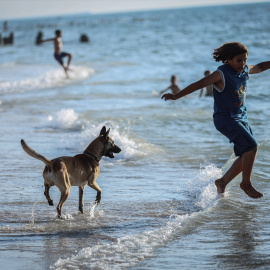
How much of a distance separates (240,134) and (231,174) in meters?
0.67

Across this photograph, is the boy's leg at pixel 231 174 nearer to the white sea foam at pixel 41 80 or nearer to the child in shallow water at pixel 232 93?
the child in shallow water at pixel 232 93

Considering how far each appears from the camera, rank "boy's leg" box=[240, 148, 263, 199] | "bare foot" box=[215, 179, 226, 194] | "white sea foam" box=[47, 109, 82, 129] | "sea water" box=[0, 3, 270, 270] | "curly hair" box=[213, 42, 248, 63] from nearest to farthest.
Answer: "sea water" box=[0, 3, 270, 270], "curly hair" box=[213, 42, 248, 63], "boy's leg" box=[240, 148, 263, 199], "bare foot" box=[215, 179, 226, 194], "white sea foam" box=[47, 109, 82, 129]

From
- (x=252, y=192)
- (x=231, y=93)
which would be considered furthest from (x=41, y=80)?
(x=231, y=93)

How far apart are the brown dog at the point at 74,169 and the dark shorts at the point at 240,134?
1341 mm

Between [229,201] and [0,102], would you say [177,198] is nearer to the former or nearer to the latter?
[229,201]

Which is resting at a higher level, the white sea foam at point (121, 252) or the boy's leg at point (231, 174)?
the boy's leg at point (231, 174)

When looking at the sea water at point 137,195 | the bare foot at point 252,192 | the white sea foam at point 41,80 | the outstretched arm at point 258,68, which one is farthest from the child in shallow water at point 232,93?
the white sea foam at point 41,80

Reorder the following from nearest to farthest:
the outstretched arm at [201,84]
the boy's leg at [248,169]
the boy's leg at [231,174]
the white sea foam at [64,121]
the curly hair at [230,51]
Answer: the outstretched arm at [201,84]
the curly hair at [230,51]
the boy's leg at [248,169]
the boy's leg at [231,174]
the white sea foam at [64,121]

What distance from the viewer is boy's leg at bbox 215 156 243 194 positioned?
606 centimetres

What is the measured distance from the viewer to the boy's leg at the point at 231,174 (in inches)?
239

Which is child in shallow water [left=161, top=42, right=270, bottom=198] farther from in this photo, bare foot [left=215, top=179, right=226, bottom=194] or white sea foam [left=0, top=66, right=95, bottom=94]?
white sea foam [left=0, top=66, right=95, bottom=94]

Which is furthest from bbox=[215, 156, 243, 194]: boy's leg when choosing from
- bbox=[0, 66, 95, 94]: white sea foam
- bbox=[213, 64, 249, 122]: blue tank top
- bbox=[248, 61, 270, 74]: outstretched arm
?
bbox=[0, 66, 95, 94]: white sea foam

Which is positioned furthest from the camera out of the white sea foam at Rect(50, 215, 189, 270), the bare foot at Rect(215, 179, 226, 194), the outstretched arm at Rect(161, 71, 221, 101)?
the bare foot at Rect(215, 179, 226, 194)

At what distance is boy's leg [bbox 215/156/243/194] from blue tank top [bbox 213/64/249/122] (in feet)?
1.79
